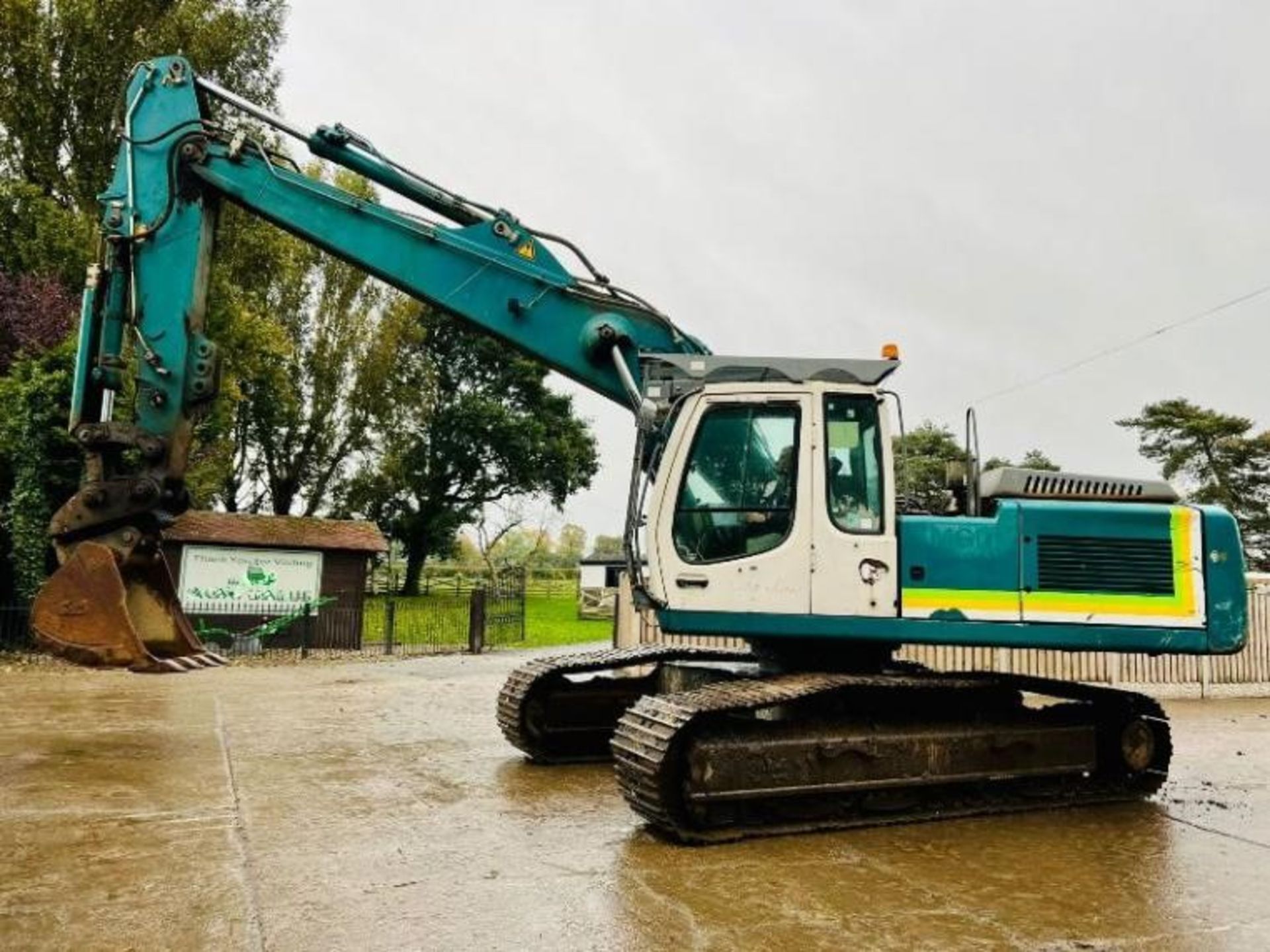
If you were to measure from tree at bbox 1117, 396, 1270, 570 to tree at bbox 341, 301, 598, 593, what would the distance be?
23.8 meters

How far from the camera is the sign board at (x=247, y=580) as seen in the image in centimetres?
1853

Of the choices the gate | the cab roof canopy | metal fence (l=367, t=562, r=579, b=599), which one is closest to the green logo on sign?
the gate

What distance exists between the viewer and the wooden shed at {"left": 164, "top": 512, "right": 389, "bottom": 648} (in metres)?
18.6

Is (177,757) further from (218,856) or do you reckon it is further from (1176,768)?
(1176,768)

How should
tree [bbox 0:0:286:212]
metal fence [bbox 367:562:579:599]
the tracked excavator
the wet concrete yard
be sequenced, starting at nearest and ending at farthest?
the wet concrete yard → the tracked excavator → tree [bbox 0:0:286:212] → metal fence [bbox 367:562:579:599]

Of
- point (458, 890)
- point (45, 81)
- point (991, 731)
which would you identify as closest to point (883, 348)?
point (991, 731)

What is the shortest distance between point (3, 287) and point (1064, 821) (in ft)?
61.9

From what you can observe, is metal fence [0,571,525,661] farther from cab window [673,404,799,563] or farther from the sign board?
cab window [673,404,799,563]

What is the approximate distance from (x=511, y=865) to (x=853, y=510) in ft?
8.51

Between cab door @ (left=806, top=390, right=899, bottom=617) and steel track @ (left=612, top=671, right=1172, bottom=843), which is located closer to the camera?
steel track @ (left=612, top=671, right=1172, bottom=843)

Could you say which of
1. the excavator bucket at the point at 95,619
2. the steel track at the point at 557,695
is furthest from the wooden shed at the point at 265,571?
the excavator bucket at the point at 95,619

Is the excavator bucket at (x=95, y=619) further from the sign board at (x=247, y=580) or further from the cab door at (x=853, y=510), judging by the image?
the sign board at (x=247, y=580)

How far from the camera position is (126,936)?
349 cm

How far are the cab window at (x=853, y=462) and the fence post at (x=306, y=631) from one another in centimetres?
1373
